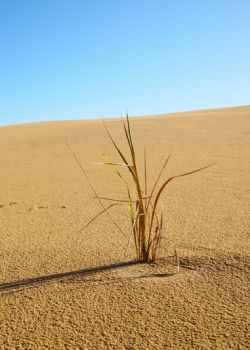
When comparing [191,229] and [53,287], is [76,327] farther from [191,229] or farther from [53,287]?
[191,229]

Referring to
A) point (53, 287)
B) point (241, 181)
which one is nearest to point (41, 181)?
point (241, 181)

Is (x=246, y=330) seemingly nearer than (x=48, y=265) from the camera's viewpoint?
Yes

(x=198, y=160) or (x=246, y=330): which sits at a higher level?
(x=198, y=160)

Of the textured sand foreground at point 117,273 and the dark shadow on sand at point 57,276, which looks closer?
the textured sand foreground at point 117,273

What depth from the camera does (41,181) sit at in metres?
3.55

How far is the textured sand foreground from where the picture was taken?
1125 millimetres

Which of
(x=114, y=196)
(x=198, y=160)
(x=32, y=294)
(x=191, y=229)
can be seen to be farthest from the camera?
(x=198, y=160)

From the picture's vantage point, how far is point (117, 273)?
4.95 feet

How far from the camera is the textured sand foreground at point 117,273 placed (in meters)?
1.12

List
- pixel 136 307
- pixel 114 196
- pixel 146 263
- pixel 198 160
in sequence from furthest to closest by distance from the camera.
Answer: pixel 198 160, pixel 114 196, pixel 146 263, pixel 136 307

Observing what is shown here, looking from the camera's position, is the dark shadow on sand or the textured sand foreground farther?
the dark shadow on sand

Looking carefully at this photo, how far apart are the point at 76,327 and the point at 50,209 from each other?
4.83 ft

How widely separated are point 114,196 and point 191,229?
0.98 metres

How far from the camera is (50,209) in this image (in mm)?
2576
